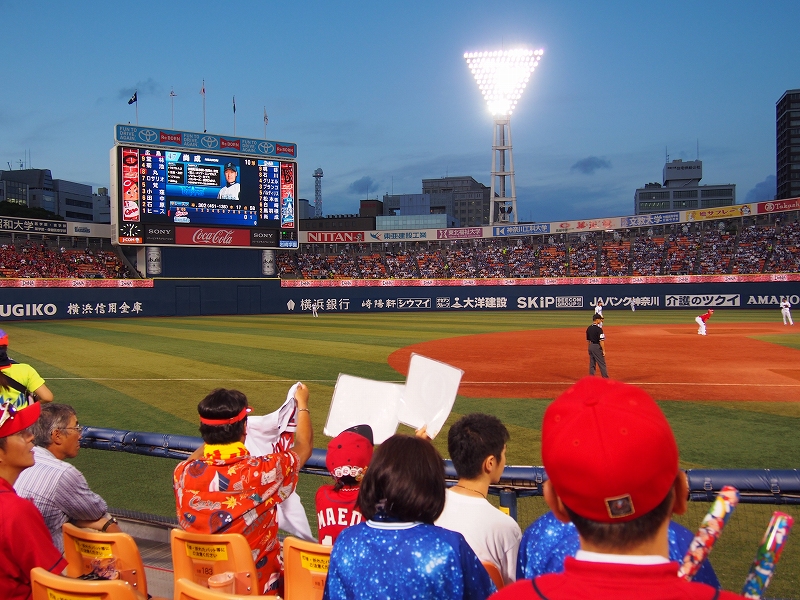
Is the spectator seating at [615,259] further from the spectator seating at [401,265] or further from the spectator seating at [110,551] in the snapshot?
the spectator seating at [110,551]

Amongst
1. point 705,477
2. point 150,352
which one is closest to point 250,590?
point 705,477

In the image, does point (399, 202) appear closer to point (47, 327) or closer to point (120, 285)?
point (120, 285)

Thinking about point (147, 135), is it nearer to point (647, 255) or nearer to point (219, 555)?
point (219, 555)

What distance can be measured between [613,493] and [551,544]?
86 cm

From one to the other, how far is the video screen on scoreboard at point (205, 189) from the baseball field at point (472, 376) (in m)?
9.67

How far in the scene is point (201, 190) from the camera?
3956 centimetres

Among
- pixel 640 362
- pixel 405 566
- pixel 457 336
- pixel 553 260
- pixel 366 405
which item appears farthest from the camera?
pixel 553 260

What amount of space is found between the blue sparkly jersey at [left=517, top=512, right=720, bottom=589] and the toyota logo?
40979mm

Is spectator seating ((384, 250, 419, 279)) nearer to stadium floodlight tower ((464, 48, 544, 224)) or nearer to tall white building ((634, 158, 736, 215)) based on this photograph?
stadium floodlight tower ((464, 48, 544, 224))

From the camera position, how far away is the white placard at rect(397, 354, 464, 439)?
13.7 feet

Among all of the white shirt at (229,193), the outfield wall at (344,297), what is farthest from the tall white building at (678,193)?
the white shirt at (229,193)

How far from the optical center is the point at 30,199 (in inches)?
4422

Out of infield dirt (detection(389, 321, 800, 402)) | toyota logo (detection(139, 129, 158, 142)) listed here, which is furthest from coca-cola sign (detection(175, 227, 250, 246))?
infield dirt (detection(389, 321, 800, 402))

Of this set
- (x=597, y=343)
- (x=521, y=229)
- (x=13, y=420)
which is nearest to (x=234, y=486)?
(x=13, y=420)
